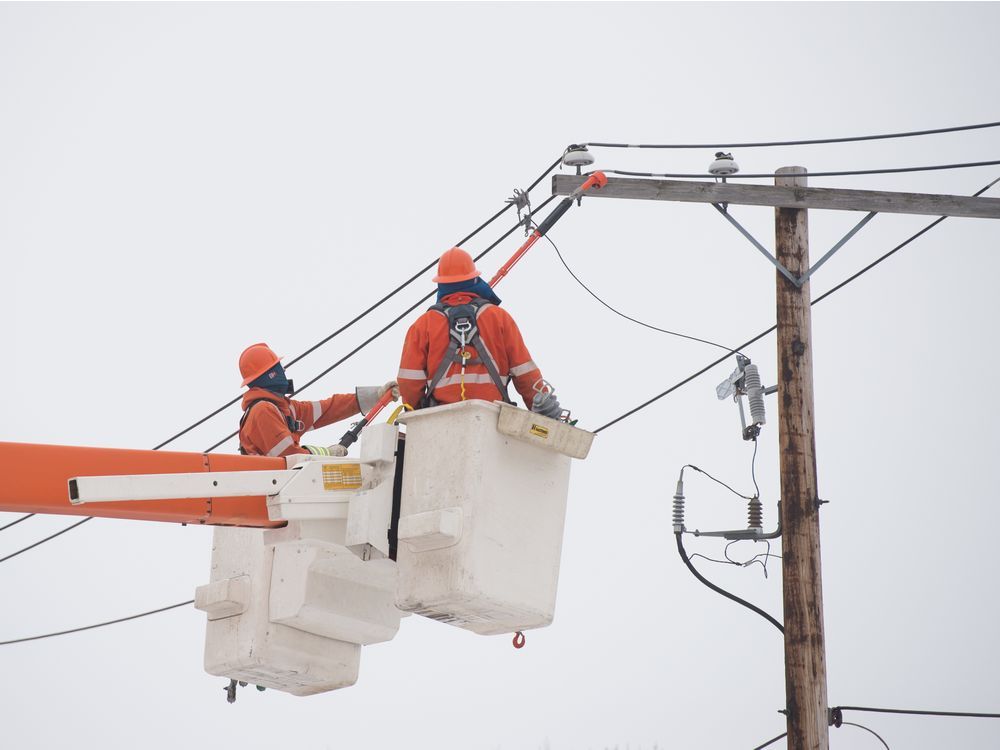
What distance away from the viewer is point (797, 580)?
10.3 meters

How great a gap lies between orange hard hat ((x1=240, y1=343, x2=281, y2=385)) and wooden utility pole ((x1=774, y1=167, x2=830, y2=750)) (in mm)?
3540

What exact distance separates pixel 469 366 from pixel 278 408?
1912 millimetres

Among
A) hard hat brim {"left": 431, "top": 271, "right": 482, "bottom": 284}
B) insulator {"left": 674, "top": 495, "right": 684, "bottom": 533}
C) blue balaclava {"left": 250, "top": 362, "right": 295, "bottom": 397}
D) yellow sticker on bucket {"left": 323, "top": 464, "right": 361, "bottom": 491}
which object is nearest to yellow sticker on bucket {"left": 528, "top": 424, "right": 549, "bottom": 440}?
yellow sticker on bucket {"left": 323, "top": 464, "right": 361, "bottom": 491}

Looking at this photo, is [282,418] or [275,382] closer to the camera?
[282,418]

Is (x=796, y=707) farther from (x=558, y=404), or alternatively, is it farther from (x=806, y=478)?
(x=558, y=404)

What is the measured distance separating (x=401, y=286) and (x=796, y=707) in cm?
460

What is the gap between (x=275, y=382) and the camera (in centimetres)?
1024

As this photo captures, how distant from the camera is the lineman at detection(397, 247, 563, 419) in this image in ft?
28.6

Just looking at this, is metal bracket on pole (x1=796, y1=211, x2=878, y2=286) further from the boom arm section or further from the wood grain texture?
the boom arm section

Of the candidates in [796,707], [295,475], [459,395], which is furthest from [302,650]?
[796,707]

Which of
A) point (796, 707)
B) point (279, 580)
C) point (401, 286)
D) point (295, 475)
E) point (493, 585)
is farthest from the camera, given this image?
point (401, 286)

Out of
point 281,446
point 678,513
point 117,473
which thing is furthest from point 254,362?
point 678,513

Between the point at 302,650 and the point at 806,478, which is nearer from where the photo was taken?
the point at 302,650

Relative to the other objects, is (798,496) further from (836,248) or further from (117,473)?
(117,473)
